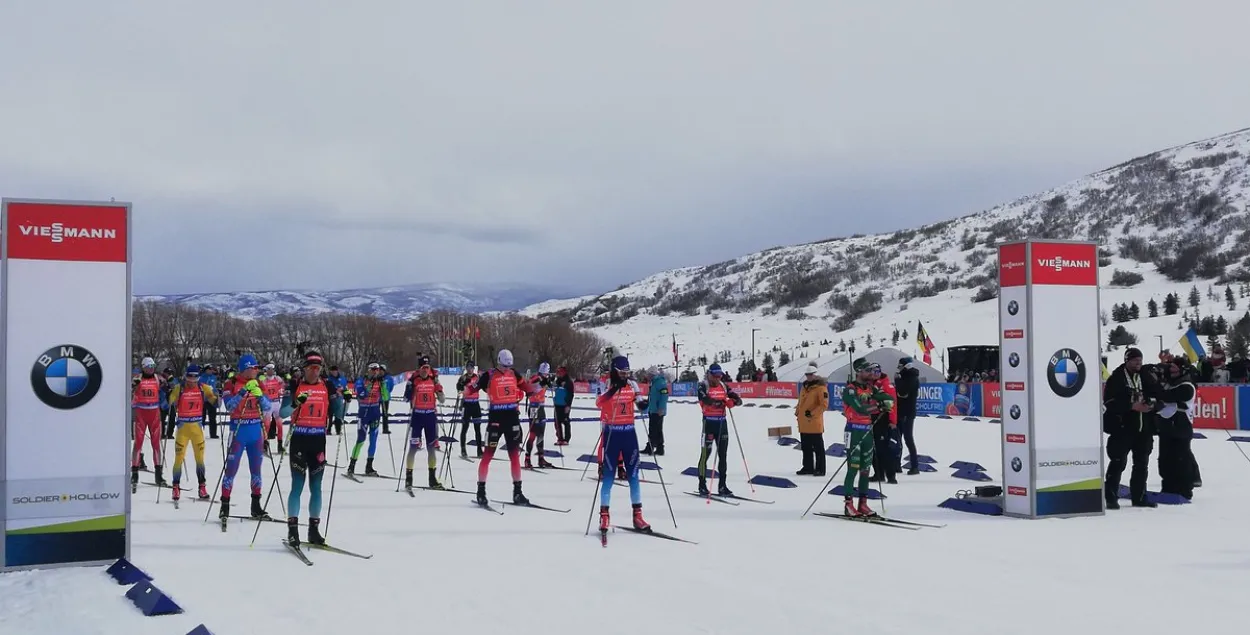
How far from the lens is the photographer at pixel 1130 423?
12.2 m

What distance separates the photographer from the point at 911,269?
167000 mm

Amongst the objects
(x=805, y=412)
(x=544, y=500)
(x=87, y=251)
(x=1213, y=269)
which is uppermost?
(x=1213, y=269)

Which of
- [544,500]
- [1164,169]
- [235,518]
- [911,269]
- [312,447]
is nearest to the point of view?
[312,447]

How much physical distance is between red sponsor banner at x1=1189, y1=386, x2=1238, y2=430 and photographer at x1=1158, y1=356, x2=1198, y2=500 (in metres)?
13.3

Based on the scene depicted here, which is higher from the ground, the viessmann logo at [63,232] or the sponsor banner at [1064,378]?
the viessmann logo at [63,232]

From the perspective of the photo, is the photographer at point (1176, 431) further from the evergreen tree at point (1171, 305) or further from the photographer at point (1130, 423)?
the evergreen tree at point (1171, 305)

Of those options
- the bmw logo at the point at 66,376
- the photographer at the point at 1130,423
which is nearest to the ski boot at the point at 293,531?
the bmw logo at the point at 66,376

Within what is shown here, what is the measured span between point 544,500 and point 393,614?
6.48 m

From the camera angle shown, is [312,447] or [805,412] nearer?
[312,447]

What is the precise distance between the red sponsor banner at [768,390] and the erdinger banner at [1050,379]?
2959cm

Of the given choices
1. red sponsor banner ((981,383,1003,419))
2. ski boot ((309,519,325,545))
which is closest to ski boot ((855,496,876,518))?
ski boot ((309,519,325,545))

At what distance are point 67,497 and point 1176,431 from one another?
1357 centimetres

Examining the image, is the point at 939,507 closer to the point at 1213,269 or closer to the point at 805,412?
the point at 805,412

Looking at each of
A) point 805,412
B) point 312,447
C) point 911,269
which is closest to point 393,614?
point 312,447
